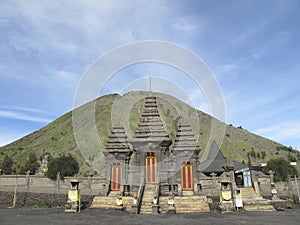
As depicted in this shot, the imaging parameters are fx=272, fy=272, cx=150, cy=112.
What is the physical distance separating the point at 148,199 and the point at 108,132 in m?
61.6

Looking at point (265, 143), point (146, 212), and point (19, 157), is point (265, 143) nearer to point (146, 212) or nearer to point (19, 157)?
point (19, 157)

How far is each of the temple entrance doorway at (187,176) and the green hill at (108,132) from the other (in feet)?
123

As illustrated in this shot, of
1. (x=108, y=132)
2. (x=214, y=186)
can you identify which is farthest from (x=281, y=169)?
(x=108, y=132)

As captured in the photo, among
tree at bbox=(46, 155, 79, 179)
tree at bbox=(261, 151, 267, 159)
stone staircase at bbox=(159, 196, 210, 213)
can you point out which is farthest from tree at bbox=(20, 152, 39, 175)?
tree at bbox=(261, 151, 267, 159)

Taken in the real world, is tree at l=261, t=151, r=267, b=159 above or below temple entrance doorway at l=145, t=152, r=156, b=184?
above

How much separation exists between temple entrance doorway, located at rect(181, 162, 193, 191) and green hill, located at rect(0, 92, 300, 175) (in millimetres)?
37390

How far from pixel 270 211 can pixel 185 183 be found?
7.42 meters

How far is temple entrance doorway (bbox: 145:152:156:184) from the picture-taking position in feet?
80.2

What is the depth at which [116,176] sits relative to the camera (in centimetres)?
2484

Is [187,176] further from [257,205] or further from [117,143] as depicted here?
[117,143]

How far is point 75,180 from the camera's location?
1953cm

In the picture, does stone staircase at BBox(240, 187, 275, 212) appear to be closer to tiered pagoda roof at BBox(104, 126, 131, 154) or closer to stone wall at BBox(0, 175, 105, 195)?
tiered pagoda roof at BBox(104, 126, 131, 154)

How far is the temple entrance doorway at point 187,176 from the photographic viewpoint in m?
24.0

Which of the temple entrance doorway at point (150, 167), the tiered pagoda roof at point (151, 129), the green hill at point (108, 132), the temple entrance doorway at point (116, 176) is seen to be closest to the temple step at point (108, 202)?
the temple entrance doorway at point (116, 176)
